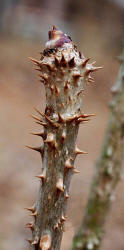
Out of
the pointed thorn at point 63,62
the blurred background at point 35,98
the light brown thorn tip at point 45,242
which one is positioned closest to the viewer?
the pointed thorn at point 63,62

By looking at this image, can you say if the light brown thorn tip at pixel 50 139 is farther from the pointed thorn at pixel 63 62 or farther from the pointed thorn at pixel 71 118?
the pointed thorn at pixel 63 62

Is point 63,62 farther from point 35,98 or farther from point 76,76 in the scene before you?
point 35,98

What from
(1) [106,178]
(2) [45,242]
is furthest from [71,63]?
(1) [106,178]

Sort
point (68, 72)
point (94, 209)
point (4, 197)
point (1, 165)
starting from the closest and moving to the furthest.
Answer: point (68, 72)
point (94, 209)
point (4, 197)
point (1, 165)

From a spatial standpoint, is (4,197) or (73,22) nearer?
(4,197)

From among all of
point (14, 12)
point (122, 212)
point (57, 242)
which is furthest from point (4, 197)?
point (14, 12)

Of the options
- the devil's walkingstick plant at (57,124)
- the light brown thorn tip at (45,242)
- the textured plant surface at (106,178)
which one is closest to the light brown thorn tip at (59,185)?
the devil's walkingstick plant at (57,124)

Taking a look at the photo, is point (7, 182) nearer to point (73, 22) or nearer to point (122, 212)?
point (122, 212)
